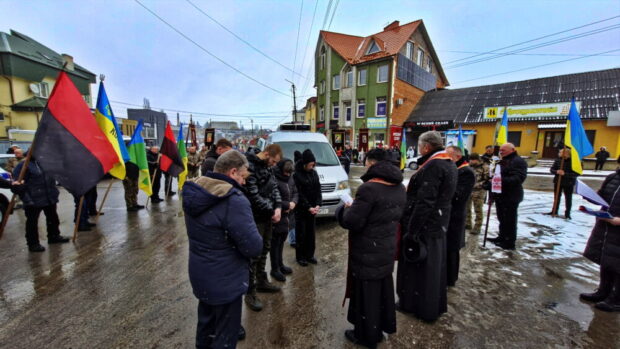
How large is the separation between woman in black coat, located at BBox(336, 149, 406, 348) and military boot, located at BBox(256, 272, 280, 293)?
48.7 inches

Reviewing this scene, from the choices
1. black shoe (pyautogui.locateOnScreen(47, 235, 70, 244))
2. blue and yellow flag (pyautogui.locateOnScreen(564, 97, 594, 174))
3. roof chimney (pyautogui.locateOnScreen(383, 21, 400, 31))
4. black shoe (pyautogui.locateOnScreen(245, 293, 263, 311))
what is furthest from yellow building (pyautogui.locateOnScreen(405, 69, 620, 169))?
black shoe (pyautogui.locateOnScreen(47, 235, 70, 244))

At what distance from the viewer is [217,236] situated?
186 cm

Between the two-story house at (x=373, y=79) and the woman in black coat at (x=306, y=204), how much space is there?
721 inches

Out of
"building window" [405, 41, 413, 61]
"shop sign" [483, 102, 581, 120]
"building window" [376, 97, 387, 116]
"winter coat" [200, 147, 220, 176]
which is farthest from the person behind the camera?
"building window" [405, 41, 413, 61]

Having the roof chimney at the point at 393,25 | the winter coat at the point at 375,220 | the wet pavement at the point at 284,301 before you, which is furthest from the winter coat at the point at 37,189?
the roof chimney at the point at 393,25

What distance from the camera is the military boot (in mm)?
3385

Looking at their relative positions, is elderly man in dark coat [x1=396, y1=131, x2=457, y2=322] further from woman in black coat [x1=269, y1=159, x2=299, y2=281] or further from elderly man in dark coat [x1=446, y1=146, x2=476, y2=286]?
woman in black coat [x1=269, y1=159, x2=299, y2=281]

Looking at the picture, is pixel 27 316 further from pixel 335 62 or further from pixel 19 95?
pixel 19 95

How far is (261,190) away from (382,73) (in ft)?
79.2

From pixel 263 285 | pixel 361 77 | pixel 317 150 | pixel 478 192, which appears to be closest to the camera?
pixel 263 285

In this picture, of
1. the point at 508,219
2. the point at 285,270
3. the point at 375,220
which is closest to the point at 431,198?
the point at 375,220

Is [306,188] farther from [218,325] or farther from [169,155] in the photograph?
[169,155]

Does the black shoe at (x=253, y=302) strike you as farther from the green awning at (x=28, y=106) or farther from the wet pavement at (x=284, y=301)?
the green awning at (x=28, y=106)

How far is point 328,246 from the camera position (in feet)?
16.2
